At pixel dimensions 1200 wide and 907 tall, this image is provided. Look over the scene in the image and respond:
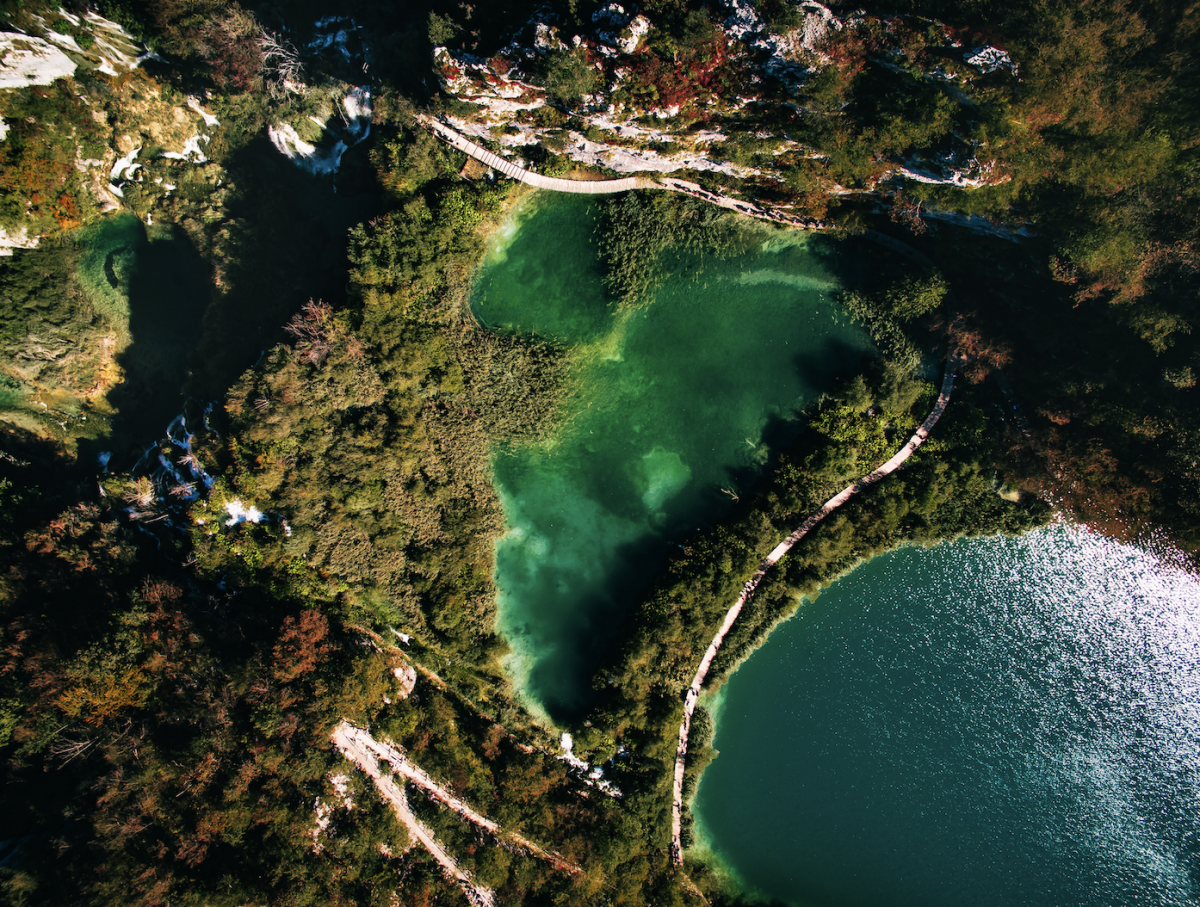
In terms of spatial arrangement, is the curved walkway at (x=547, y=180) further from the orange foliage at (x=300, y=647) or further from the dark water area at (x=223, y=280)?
the orange foliage at (x=300, y=647)

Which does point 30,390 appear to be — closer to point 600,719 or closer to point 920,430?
point 600,719

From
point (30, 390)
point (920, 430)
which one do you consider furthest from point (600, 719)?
point (30, 390)

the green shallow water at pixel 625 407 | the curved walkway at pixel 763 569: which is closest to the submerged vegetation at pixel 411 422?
the curved walkway at pixel 763 569

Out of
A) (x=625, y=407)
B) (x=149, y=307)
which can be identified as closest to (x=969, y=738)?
(x=625, y=407)

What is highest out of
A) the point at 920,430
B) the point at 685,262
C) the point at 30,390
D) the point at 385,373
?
the point at 685,262

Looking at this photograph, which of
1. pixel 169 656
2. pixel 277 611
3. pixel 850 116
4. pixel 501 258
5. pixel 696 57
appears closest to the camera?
pixel 696 57

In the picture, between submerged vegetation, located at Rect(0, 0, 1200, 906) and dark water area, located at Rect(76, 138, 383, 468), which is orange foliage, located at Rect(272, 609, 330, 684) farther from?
dark water area, located at Rect(76, 138, 383, 468)

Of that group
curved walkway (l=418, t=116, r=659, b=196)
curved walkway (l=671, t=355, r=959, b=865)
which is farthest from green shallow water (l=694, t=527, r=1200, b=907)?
curved walkway (l=418, t=116, r=659, b=196)
